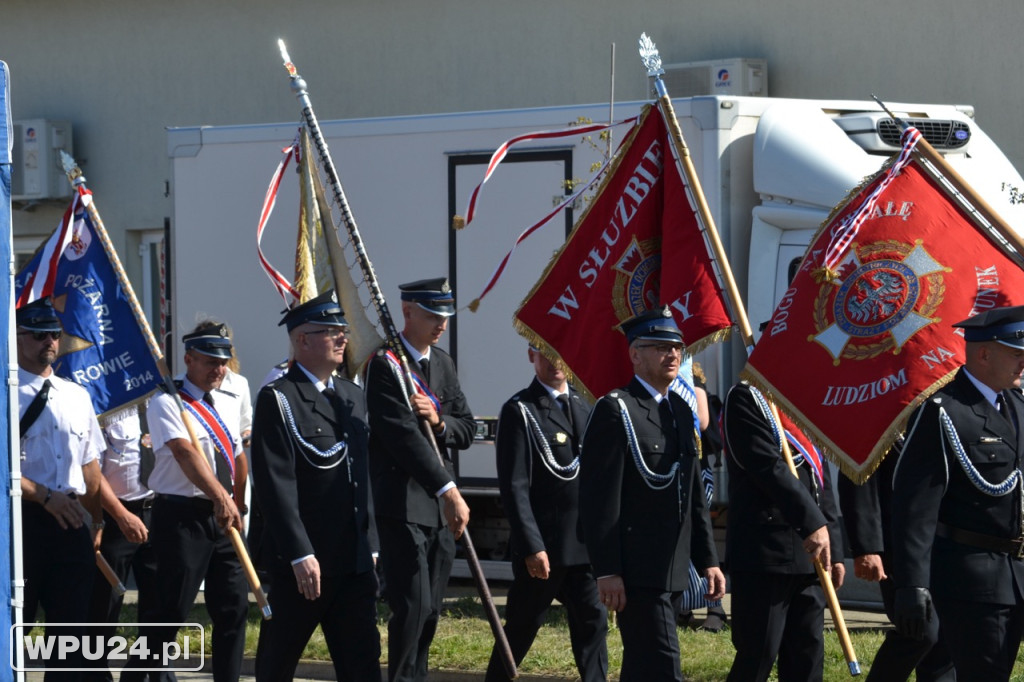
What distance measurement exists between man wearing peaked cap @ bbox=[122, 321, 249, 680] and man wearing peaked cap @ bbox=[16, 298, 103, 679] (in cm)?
43

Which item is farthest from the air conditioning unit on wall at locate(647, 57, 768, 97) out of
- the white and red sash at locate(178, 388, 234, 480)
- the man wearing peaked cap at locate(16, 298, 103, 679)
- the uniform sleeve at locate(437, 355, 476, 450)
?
the man wearing peaked cap at locate(16, 298, 103, 679)

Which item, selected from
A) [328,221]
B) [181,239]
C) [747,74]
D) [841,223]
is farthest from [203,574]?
[747,74]

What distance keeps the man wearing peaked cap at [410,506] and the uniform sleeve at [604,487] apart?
0.90 metres

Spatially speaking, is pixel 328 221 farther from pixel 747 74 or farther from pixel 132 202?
pixel 132 202

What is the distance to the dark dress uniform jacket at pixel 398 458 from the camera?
8359 millimetres

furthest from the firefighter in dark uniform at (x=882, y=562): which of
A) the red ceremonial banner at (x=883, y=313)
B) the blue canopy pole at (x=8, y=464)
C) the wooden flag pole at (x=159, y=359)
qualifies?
the blue canopy pole at (x=8, y=464)

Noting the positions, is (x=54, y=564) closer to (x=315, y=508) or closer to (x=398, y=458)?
(x=315, y=508)

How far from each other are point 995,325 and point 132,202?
1503 cm

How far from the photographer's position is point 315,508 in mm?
7723

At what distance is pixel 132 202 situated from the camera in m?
20.5

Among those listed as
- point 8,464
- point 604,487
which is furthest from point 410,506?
point 8,464

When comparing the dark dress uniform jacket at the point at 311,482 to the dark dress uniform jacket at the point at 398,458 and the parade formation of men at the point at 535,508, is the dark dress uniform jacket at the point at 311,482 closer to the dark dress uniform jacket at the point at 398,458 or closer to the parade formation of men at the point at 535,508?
the parade formation of men at the point at 535,508

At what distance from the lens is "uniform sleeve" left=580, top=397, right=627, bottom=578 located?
738cm

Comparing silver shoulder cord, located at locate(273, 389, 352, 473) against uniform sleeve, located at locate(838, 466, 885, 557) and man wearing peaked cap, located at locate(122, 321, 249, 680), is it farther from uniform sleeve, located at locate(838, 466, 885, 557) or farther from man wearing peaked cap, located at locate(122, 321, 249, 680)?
uniform sleeve, located at locate(838, 466, 885, 557)
